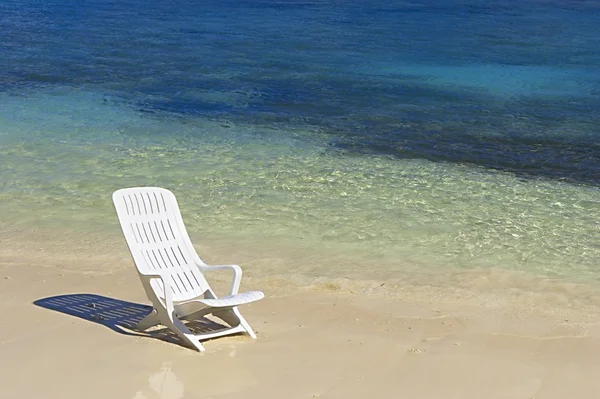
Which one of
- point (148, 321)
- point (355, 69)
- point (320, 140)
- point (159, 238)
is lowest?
point (320, 140)

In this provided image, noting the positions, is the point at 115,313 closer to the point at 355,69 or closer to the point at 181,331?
the point at 181,331

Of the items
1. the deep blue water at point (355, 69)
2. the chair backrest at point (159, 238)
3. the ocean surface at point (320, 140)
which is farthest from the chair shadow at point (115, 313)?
the deep blue water at point (355, 69)

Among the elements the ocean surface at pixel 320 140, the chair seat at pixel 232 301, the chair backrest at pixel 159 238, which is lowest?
the ocean surface at pixel 320 140

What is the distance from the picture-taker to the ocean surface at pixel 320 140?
28.7 ft

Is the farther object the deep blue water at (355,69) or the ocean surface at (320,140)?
the deep blue water at (355,69)

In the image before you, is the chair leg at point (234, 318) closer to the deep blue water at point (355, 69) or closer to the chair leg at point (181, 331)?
the chair leg at point (181, 331)

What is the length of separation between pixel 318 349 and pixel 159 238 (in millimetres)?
1540

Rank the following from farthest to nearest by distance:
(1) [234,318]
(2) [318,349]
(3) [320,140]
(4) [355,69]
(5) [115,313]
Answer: (4) [355,69] → (3) [320,140] → (5) [115,313] → (1) [234,318] → (2) [318,349]

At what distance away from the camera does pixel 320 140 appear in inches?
522

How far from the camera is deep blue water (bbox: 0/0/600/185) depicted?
13734 millimetres

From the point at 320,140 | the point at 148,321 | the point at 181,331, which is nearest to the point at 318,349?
the point at 181,331

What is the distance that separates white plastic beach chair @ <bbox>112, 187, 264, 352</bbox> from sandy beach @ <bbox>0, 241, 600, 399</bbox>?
17 centimetres

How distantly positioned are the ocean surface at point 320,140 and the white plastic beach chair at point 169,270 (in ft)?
5.10

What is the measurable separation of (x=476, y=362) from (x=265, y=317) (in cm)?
172
